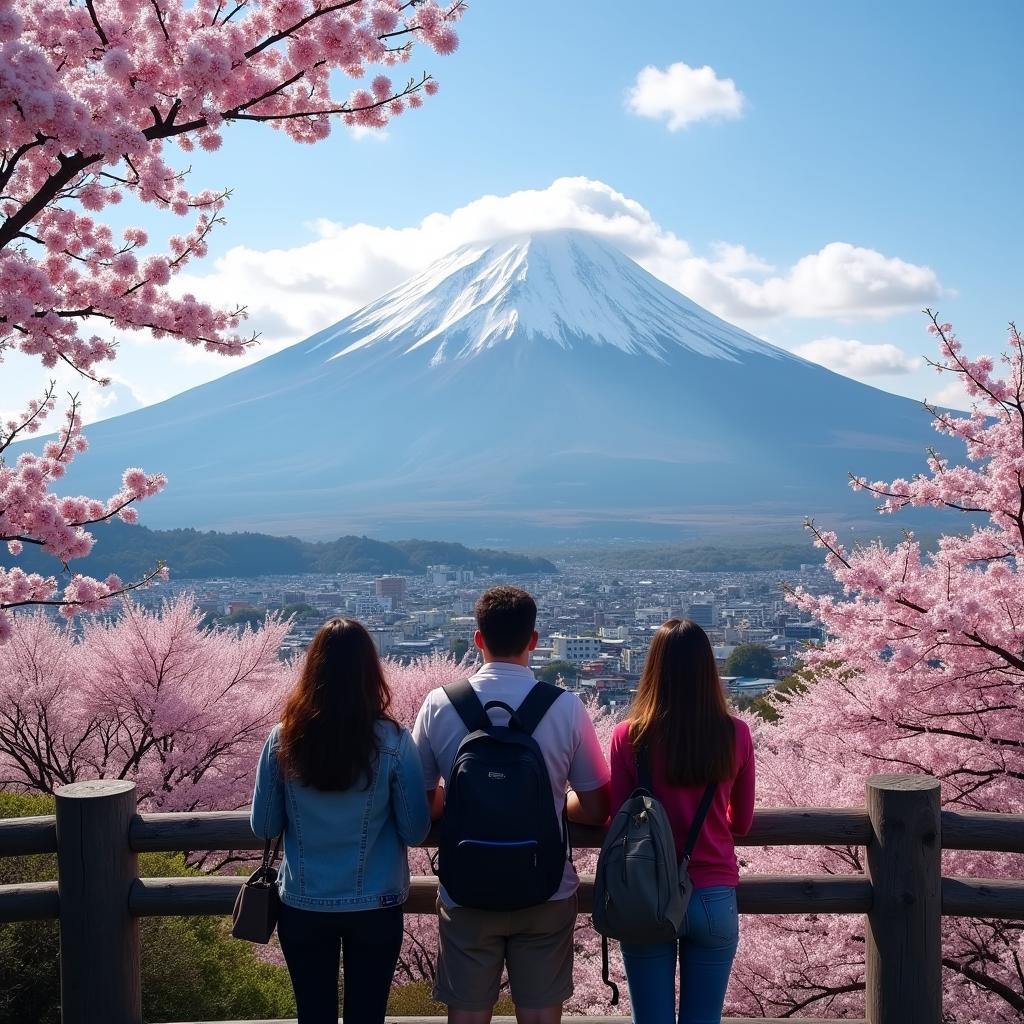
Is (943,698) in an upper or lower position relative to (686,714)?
lower

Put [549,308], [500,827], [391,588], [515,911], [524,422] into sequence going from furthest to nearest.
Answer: [549,308] → [524,422] → [391,588] → [515,911] → [500,827]

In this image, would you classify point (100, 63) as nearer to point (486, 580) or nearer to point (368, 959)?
point (368, 959)

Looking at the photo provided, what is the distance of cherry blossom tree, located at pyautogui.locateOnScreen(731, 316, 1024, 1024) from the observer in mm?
5582

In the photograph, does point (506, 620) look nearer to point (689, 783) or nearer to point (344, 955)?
point (689, 783)

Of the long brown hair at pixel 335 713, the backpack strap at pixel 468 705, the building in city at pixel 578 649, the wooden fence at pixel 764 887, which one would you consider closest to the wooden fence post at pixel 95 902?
the wooden fence at pixel 764 887

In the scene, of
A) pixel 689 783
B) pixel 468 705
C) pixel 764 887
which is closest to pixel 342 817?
pixel 468 705

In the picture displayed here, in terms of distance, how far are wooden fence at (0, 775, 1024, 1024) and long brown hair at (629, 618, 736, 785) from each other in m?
0.48

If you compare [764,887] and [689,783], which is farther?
[764,887]

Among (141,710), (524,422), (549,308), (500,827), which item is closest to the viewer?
(500,827)

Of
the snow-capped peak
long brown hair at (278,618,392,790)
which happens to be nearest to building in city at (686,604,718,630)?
long brown hair at (278,618,392,790)

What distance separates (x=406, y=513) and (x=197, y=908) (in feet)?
328

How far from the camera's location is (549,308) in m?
141

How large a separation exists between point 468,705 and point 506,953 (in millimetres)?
620

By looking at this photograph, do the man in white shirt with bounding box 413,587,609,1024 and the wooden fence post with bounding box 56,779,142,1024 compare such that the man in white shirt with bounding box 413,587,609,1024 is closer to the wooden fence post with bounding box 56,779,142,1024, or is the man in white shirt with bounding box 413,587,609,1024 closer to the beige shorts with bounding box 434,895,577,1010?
the beige shorts with bounding box 434,895,577,1010
